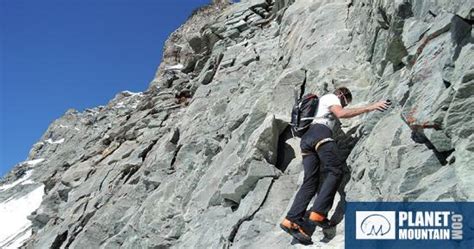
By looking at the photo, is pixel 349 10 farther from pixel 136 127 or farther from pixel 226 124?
pixel 136 127

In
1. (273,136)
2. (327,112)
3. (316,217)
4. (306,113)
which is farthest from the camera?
(273,136)

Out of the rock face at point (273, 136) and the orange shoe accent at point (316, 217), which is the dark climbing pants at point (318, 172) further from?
the rock face at point (273, 136)

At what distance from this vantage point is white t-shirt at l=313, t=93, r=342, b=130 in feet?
33.3

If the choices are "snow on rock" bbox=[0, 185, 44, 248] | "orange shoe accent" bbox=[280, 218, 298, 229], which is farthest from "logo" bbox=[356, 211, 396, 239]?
"snow on rock" bbox=[0, 185, 44, 248]

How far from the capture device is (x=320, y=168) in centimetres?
1023

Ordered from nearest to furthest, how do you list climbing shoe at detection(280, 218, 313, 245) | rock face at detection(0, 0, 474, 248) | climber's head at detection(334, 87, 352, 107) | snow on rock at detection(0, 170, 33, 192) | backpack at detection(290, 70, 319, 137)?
rock face at detection(0, 0, 474, 248) < climbing shoe at detection(280, 218, 313, 245) < backpack at detection(290, 70, 319, 137) < climber's head at detection(334, 87, 352, 107) < snow on rock at detection(0, 170, 33, 192)

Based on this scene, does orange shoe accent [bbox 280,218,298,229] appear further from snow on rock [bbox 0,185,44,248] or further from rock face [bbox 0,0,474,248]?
snow on rock [bbox 0,185,44,248]

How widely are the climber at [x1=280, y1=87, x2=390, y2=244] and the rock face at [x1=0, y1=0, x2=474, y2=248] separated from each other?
44 centimetres

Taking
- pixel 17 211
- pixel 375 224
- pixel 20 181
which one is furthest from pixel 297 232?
pixel 20 181

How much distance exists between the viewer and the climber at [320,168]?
31.1ft

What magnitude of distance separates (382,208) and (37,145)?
338 feet

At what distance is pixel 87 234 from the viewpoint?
→ 2217 cm

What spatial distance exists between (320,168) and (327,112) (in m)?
1.16

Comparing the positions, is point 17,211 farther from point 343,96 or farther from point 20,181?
point 343,96
